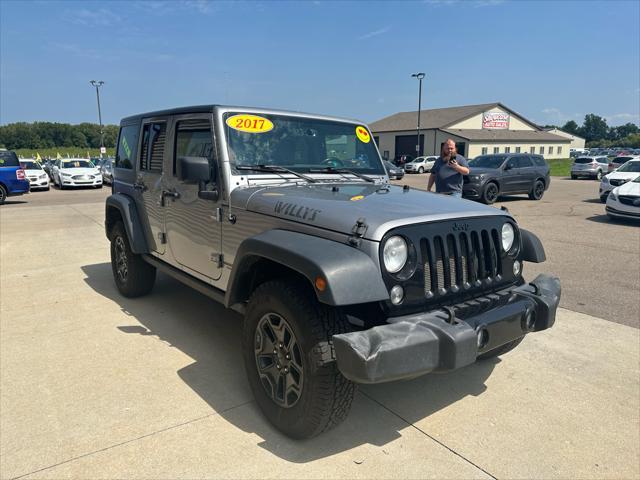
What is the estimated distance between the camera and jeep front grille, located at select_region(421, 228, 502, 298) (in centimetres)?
257

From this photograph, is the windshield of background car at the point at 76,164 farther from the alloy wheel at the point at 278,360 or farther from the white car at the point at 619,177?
the alloy wheel at the point at 278,360

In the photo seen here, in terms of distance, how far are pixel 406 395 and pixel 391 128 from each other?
183 feet

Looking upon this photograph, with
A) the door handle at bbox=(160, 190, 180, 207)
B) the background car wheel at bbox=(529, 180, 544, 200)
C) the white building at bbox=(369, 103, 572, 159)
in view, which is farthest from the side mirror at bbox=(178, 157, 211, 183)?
the white building at bbox=(369, 103, 572, 159)

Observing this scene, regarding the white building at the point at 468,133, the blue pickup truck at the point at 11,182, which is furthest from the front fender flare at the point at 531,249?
the white building at the point at 468,133

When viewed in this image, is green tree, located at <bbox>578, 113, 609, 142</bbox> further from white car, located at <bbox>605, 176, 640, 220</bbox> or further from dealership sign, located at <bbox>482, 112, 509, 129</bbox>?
white car, located at <bbox>605, 176, 640, 220</bbox>

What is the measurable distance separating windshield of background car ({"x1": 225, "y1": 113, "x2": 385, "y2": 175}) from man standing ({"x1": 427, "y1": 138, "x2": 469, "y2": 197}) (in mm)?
2756

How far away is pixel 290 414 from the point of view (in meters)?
2.65

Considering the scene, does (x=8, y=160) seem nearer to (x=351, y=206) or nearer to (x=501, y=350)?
(x=351, y=206)

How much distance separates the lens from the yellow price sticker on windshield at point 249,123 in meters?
3.47

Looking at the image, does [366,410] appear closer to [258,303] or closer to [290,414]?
[290,414]

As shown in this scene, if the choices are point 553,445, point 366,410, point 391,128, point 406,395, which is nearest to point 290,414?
point 366,410

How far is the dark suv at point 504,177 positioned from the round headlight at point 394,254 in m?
13.2

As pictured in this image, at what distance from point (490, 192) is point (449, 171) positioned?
943cm

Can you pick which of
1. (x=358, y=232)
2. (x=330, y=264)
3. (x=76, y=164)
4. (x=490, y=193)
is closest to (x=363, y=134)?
(x=358, y=232)
